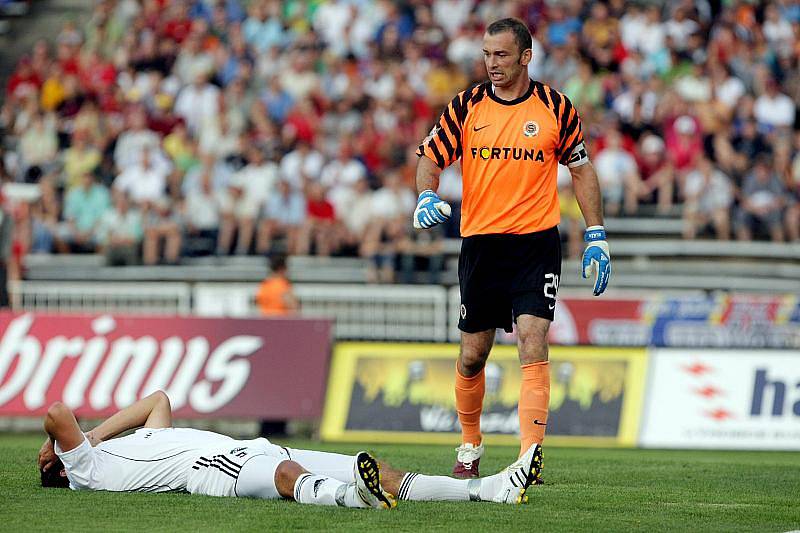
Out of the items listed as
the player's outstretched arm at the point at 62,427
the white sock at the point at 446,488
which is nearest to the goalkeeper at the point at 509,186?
the white sock at the point at 446,488

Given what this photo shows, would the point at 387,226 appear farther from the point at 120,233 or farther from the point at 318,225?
the point at 120,233

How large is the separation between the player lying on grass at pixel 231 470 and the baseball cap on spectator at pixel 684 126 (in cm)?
1420

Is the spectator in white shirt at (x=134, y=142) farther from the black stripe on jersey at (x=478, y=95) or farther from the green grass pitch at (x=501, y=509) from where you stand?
the black stripe on jersey at (x=478, y=95)

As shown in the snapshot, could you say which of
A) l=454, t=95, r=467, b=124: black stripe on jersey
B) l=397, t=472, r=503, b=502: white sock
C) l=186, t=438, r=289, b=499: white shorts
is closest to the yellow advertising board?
l=454, t=95, r=467, b=124: black stripe on jersey

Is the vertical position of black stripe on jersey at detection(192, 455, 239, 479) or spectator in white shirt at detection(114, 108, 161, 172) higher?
spectator in white shirt at detection(114, 108, 161, 172)

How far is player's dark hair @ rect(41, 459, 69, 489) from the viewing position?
368 inches

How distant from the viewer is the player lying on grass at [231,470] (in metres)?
8.39

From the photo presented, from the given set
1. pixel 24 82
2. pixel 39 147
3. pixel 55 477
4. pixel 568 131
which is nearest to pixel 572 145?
pixel 568 131

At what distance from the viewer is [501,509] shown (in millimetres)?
8531

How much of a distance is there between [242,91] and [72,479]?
1618 centimetres

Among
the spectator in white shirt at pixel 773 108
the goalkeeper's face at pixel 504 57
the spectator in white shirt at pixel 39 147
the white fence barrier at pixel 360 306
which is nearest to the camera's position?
the goalkeeper's face at pixel 504 57

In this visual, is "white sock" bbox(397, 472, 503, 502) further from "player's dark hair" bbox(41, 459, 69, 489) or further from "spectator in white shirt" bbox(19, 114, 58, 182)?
"spectator in white shirt" bbox(19, 114, 58, 182)

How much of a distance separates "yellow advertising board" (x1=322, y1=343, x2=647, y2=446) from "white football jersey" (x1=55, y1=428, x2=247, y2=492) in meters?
6.90

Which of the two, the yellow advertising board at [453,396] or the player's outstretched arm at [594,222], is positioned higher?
the player's outstretched arm at [594,222]
